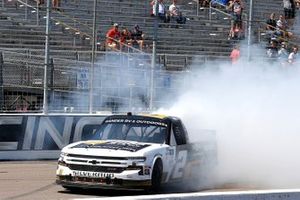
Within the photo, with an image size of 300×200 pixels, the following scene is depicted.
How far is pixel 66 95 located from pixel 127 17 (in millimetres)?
6934

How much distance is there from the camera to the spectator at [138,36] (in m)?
19.5

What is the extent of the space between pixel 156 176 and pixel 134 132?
119cm

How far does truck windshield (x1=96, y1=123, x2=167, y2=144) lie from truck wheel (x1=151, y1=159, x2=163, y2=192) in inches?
27.3

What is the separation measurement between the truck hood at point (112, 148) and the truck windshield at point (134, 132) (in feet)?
1.06

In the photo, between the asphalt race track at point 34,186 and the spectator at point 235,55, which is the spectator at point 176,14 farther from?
the asphalt race track at point 34,186

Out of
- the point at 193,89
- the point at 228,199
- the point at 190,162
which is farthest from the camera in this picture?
the point at 193,89

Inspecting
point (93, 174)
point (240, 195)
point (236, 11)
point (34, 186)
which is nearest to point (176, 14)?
point (236, 11)

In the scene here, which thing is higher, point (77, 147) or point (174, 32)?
point (174, 32)

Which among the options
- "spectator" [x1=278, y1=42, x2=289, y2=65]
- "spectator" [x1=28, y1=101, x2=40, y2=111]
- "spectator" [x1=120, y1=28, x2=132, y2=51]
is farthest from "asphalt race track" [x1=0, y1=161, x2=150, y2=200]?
"spectator" [x1=278, y1=42, x2=289, y2=65]

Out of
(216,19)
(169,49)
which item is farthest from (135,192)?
(216,19)

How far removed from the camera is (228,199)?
816 cm

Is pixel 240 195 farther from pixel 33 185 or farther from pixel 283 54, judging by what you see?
pixel 283 54

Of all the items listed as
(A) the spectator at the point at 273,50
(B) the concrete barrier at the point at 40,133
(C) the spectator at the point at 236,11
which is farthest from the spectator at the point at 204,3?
(B) the concrete barrier at the point at 40,133

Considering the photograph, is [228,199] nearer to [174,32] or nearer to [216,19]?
A: [174,32]
